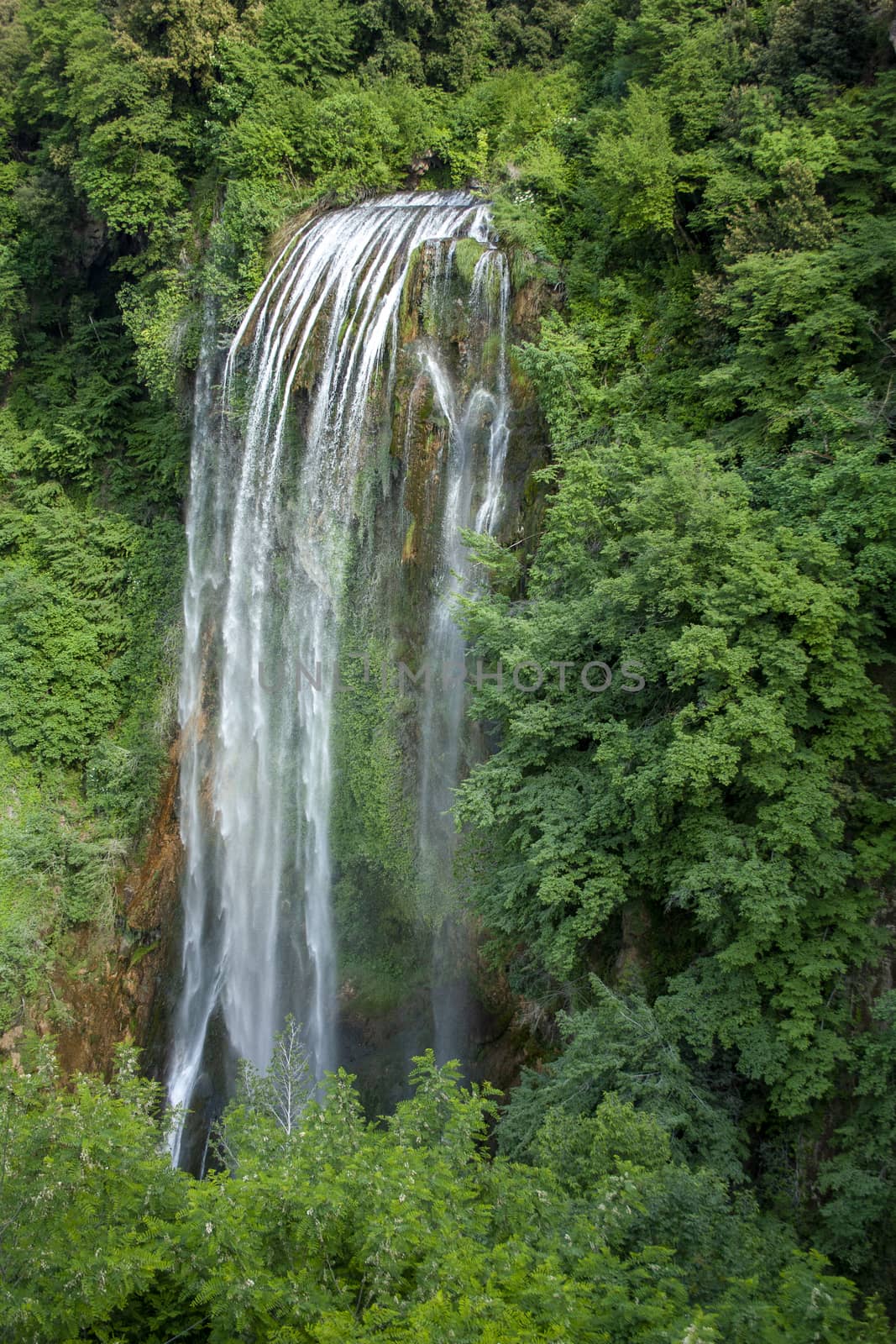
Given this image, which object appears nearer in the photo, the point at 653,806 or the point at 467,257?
the point at 653,806

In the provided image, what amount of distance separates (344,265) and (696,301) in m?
6.40

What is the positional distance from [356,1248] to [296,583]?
11.1 meters

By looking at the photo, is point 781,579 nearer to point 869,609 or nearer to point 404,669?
point 869,609

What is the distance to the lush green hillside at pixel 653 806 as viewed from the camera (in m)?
5.12

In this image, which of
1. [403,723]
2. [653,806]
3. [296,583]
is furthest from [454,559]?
[653,806]

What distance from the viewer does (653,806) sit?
833cm

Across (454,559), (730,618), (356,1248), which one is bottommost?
(356,1248)

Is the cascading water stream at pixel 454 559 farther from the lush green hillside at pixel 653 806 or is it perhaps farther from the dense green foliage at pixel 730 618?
the dense green foliage at pixel 730 618

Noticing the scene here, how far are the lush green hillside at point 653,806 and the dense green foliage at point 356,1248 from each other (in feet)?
0.10

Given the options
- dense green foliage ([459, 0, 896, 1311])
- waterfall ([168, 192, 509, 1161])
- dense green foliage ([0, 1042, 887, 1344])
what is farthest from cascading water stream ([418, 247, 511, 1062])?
dense green foliage ([0, 1042, 887, 1344])

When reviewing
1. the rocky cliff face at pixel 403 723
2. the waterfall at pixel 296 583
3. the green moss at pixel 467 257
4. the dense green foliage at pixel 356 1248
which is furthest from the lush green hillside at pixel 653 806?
the waterfall at pixel 296 583

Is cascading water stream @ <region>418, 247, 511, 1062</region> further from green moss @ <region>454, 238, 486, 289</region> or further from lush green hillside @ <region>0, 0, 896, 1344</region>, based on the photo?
lush green hillside @ <region>0, 0, 896, 1344</region>

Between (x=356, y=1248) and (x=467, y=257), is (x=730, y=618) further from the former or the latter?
(x=467, y=257)

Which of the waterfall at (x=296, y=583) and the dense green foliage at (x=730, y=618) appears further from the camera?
the waterfall at (x=296, y=583)
